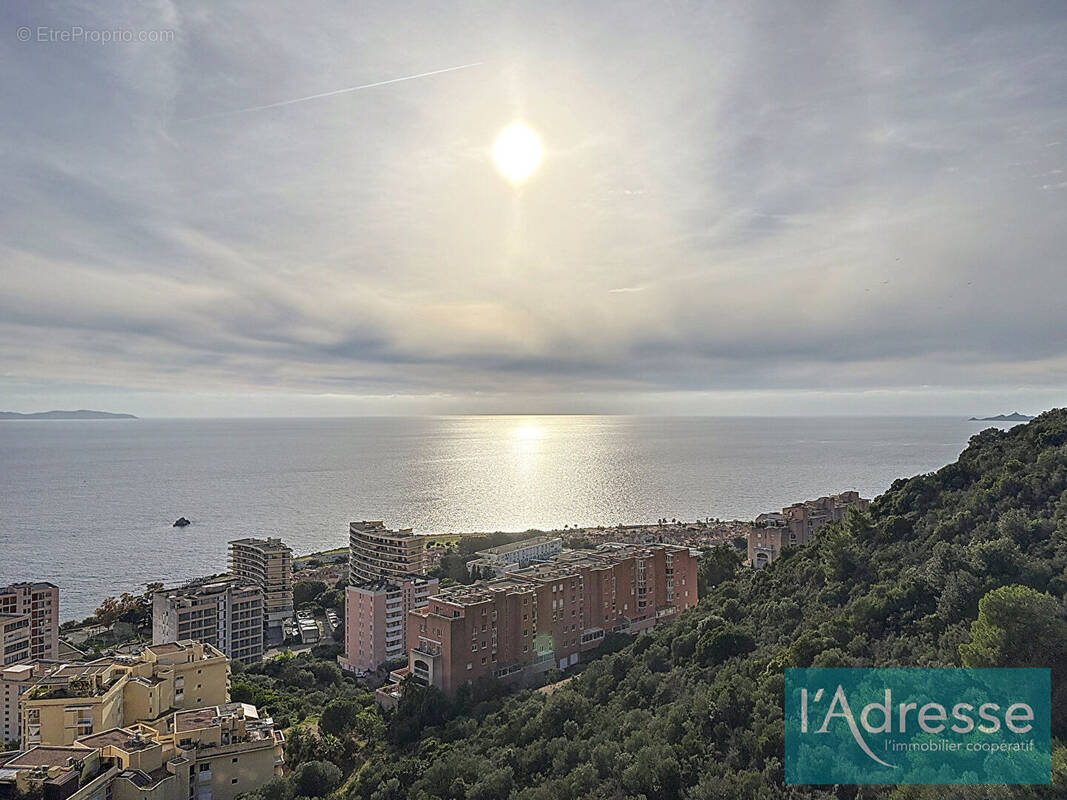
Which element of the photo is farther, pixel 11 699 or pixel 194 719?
A: pixel 11 699

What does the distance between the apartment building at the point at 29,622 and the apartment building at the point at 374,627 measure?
10702 mm

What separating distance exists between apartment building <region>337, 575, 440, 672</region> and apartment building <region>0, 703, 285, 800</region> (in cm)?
1005

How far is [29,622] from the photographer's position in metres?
23.7

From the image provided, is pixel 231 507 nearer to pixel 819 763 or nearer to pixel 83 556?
pixel 83 556

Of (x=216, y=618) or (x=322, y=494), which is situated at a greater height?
(x=322, y=494)

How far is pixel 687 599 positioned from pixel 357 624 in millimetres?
13473

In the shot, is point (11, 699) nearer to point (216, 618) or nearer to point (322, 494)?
point (216, 618)

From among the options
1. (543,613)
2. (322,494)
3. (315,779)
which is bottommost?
(315,779)

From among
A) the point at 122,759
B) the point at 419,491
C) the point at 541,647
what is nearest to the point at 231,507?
the point at 419,491

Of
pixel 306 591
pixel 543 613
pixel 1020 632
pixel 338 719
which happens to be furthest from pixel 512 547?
pixel 1020 632

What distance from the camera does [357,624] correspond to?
25.4m

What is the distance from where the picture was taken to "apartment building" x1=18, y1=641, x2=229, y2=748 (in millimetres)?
14656

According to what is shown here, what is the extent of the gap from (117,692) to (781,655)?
607 inches

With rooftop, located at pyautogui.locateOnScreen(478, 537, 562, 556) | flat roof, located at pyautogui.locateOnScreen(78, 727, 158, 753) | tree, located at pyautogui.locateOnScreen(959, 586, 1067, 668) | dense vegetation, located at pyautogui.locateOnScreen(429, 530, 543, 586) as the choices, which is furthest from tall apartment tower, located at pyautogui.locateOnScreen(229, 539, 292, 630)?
tree, located at pyautogui.locateOnScreen(959, 586, 1067, 668)
